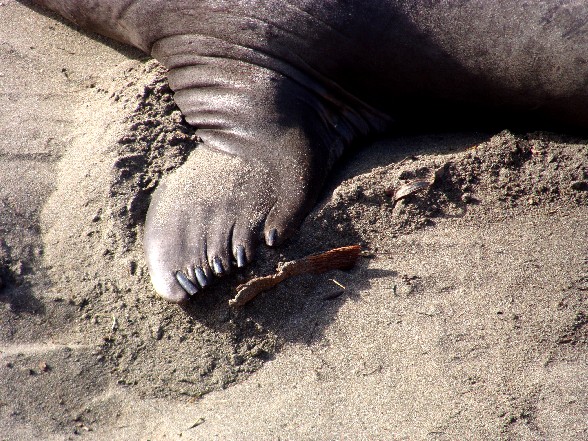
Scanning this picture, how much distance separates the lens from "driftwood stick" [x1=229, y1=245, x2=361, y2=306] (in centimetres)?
237

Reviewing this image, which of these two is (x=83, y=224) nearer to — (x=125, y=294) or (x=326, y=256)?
(x=125, y=294)

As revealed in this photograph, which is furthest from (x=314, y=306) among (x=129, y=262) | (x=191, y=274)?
(x=129, y=262)

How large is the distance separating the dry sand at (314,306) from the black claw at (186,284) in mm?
76

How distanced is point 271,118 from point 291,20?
46 centimetres

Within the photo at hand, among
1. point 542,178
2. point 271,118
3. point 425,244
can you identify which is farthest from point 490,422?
point 271,118

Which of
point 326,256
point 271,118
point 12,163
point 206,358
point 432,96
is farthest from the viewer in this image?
point 432,96

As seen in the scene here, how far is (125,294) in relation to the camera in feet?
7.90

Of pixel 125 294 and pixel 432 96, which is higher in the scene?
pixel 432 96

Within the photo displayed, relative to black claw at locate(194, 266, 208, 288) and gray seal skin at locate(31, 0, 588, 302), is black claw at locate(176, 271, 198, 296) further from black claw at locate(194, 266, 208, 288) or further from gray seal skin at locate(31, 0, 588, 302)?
gray seal skin at locate(31, 0, 588, 302)

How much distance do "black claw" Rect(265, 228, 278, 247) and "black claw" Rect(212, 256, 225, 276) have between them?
19cm

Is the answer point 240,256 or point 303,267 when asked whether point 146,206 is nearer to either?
point 240,256

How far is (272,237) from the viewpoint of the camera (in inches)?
99.3

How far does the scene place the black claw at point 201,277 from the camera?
2.39 m

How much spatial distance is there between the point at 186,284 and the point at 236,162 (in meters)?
0.61
